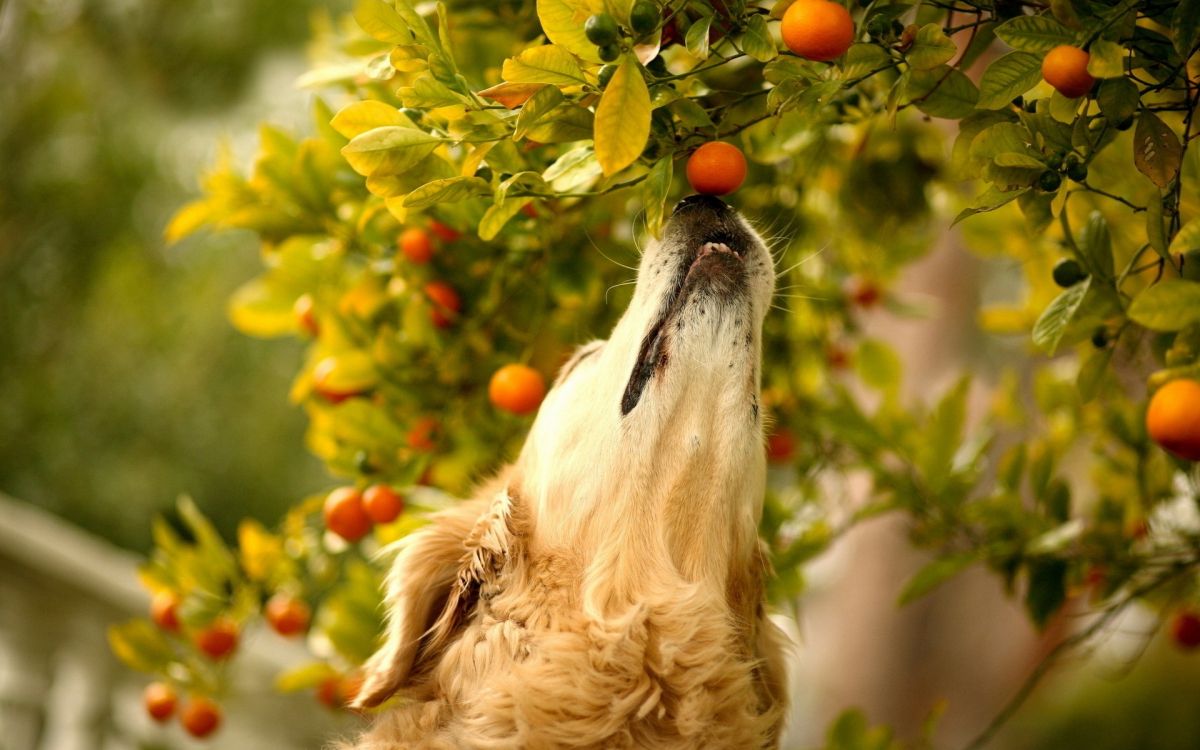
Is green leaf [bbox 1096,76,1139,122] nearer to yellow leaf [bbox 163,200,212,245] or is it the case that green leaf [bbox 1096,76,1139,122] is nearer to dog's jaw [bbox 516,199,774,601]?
dog's jaw [bbox 516,199,774,601]

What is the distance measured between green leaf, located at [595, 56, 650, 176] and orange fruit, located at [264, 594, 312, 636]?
1.48 meters

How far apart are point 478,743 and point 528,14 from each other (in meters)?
1.19

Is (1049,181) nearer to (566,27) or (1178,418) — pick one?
(1178,418)

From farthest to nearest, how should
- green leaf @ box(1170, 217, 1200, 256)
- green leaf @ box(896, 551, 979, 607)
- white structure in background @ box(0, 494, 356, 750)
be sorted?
white structure in background @ box(0, 494, 356, 750), green leaf @ box(896, 551, 979, 607), green leaf @ box(1170, 217, 1200, 256)

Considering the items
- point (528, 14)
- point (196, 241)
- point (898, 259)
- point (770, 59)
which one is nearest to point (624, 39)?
point (770, 59)

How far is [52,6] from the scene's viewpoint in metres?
4.55

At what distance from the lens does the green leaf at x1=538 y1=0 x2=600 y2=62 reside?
1179 mm

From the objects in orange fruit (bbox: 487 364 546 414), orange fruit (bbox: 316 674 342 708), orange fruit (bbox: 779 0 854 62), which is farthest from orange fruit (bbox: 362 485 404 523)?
orange fruit (bbox: 779 0 854 62)

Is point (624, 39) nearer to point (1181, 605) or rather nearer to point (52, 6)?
point (1181, 605)

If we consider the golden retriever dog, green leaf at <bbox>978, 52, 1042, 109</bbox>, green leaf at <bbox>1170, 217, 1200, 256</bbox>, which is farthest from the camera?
the golden retriever dog

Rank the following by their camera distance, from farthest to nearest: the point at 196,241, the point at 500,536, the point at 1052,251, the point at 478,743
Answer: the point at 196,241 → the point at 1052,251 → the point at 500,536 → the point at 478,743

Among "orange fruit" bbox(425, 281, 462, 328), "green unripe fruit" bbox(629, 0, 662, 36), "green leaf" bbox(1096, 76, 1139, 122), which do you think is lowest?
"orange fruit" bbox(425, 281, 462, 328)

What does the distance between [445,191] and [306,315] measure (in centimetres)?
91

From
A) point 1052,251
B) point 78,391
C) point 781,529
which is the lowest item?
point 78,391
